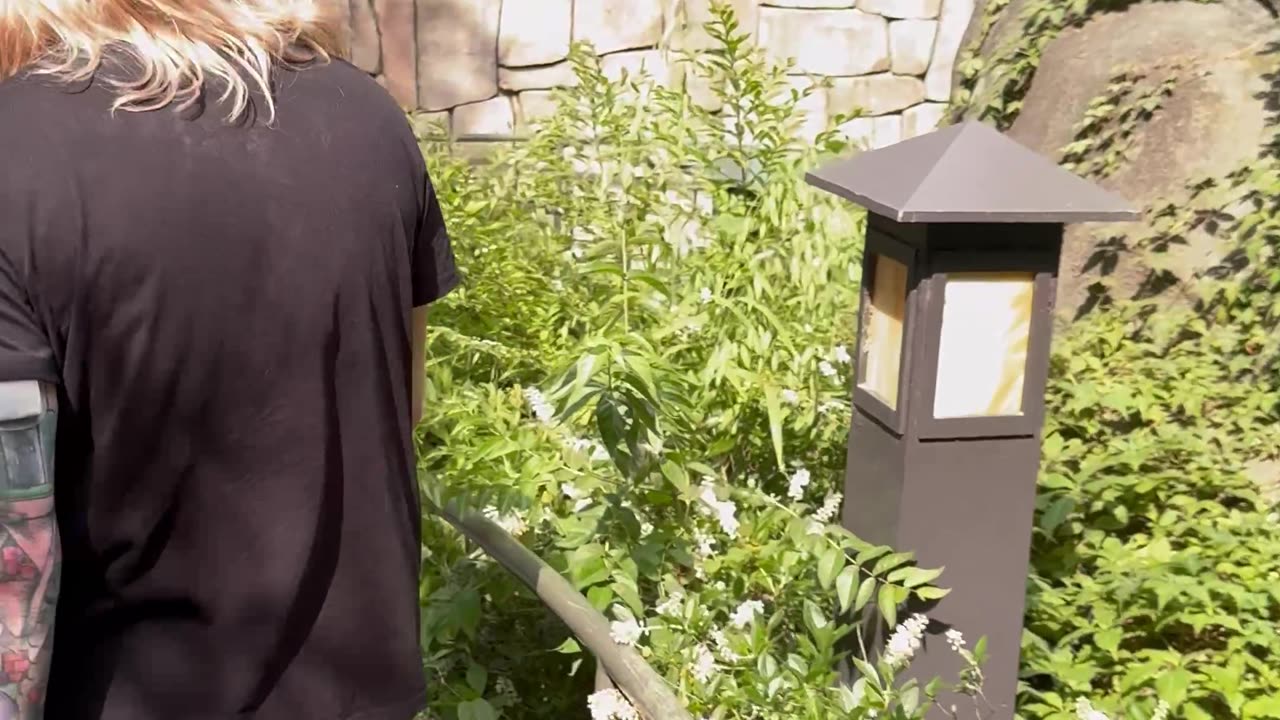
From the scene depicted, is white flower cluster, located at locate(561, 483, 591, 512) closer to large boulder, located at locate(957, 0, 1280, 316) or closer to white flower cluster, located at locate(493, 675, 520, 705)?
white flower cluster, located at locate(493, 675, 520, 705)

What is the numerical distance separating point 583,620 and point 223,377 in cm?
87

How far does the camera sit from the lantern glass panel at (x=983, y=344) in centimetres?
210

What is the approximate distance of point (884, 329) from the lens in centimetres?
225

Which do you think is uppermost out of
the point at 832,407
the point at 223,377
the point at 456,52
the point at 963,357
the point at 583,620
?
the point at 456,52

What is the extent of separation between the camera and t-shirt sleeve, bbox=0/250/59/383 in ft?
3.62

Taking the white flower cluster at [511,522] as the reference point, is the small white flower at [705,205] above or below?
above

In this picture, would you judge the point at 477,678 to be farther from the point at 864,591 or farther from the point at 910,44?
the point at 910,44

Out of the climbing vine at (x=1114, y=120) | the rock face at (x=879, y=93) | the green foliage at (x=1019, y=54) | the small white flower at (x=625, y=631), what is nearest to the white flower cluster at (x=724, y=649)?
the small white flower at (x=625, y=631)

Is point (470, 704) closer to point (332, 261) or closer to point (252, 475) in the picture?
point (252, 475)

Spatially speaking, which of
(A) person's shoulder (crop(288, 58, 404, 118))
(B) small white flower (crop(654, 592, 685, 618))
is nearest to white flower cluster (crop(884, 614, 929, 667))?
(B) small white flower (crop(654, 592, 685, 618))

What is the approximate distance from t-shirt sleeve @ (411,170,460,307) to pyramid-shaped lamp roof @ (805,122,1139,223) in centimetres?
78

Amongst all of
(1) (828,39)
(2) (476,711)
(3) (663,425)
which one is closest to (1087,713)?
(3) (663,425)

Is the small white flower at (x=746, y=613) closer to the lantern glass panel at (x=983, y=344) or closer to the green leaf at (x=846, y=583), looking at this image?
the green leaf at (x=846, y=583)

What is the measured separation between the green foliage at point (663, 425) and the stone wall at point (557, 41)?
177cm
